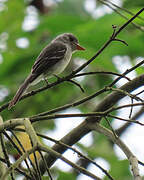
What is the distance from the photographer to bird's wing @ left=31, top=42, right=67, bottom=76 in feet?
13.3

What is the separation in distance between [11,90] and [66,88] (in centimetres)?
Answer: 57

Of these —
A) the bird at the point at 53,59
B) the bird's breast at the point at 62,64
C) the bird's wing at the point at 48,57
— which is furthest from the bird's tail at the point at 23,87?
the bird's breast at the point at 62,64

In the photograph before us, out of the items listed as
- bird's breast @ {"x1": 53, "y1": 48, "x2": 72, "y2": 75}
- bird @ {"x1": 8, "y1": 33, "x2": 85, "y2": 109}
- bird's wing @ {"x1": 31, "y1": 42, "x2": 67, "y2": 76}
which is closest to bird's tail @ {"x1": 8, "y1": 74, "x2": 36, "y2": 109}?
bird @ {"x1": 8, "y1": 33, "x2": 85, "y2": 109}

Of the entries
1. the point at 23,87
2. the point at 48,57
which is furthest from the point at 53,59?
the point at 23,87

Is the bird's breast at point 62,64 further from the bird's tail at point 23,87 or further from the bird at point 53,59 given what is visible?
the bird's tail at point 23,87

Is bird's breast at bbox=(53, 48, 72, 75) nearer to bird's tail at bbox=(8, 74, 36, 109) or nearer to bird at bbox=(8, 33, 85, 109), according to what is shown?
bird at bbox=(8, 33, 85, 109)

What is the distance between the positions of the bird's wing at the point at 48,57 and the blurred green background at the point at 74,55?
8 centimetres

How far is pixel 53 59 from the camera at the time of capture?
4.46m

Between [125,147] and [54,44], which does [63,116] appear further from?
[54,44]

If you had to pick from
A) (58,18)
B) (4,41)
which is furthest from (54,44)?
(4,41)

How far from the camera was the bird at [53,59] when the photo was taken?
3979 millimetres

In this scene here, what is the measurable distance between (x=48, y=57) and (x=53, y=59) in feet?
0.18

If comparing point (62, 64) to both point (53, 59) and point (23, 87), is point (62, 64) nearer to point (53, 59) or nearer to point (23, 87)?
point (53, 59)

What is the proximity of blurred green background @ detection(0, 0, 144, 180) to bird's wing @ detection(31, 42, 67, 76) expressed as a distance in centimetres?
8
